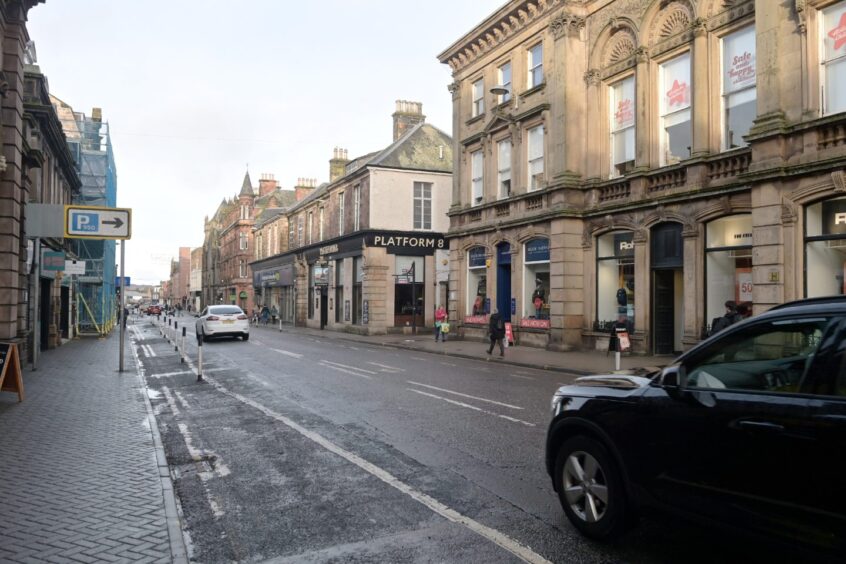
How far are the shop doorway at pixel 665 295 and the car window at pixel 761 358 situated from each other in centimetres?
1560

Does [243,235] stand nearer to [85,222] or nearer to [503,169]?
[503,169]

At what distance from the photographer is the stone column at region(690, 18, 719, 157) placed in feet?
→ 56.4

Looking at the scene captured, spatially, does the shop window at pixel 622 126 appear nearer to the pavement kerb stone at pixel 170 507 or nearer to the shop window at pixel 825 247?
the shop window at pixel 825 247

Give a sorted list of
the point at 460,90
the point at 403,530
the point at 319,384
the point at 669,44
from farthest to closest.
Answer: the point at 460,90 < the point at 669,44 < the point at 319,384 < the point at 403,530

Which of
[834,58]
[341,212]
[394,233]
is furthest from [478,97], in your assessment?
[834,58]

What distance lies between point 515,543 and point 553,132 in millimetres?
20112

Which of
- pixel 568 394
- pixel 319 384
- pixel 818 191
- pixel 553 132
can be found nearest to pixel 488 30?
pixel 553 132

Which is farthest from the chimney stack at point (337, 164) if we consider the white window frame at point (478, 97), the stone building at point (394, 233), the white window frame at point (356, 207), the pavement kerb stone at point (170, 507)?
the pavement kerb stone at point (170, 507)

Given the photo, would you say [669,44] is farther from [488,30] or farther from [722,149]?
[488,30]

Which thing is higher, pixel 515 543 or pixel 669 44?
pixel 669 44

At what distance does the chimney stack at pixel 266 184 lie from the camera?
261 feet

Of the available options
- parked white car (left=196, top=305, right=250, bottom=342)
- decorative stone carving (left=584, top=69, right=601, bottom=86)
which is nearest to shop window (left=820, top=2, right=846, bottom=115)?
decorative stone carving (left=584, top=69, right=601, bottom=86)

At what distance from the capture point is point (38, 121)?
20016 millimetres

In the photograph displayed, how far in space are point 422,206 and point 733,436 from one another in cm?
3344
